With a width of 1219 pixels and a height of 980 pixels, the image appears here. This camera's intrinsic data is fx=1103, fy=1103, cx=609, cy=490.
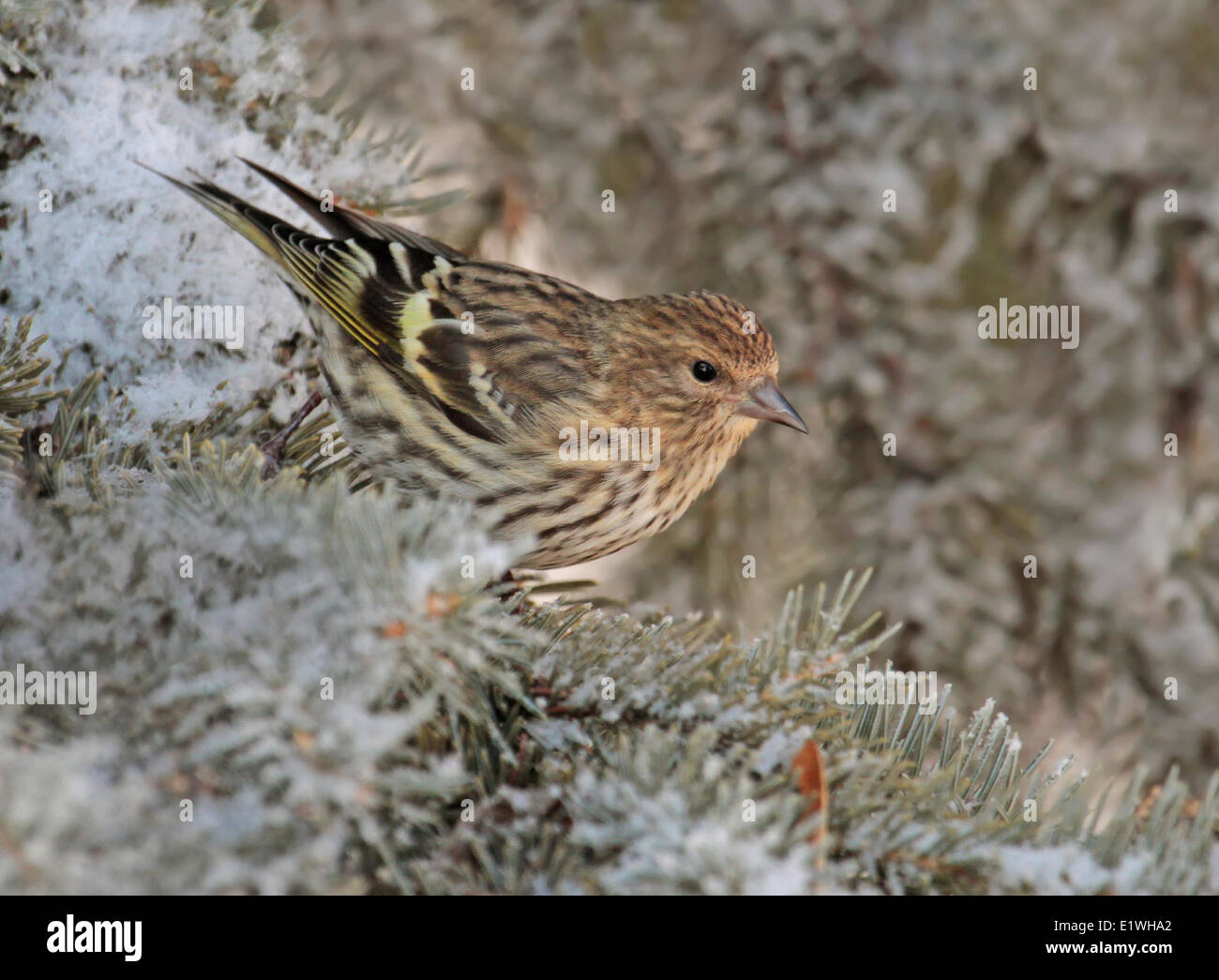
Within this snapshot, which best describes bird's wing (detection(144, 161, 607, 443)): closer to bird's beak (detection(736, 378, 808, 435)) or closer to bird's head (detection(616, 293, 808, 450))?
bird's head (detection(616, 293, 808, 450))

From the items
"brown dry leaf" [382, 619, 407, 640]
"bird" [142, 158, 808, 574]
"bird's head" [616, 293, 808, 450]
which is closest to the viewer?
"brown dry leaf" [382, 619, 407, 640]

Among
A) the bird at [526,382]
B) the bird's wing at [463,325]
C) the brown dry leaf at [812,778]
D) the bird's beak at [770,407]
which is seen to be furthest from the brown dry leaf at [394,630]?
the bird's beak at [770,407]

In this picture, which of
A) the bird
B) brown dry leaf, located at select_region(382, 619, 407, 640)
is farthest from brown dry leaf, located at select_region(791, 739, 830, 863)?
the bird

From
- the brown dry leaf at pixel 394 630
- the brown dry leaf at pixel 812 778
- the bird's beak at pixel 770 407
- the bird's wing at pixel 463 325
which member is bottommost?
the brown dry leaf at pixel 812 778

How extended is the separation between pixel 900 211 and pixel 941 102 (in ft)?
0.55

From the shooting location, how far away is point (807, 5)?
162 centimetres

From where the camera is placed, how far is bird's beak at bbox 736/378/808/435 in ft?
5.02

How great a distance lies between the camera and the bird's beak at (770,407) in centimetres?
153

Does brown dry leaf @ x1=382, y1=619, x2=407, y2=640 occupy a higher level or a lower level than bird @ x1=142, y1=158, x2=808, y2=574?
lower

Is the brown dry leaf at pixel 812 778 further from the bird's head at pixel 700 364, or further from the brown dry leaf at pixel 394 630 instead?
the bird's head at pixel 700 364

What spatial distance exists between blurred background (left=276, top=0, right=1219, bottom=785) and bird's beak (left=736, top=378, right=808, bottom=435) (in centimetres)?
17

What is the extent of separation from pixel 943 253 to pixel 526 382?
0.68 metres

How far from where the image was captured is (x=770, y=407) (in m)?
1.56

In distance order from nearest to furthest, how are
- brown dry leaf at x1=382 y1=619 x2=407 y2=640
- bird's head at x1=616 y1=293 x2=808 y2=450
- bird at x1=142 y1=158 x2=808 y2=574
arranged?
brown dry leaf at x1=382 y1=619 x2=407 y2=640 → bird at x1=142 y1=158 x2=808 y2=574 → bird's head at x1=616 y1=293 x2=808 y2=450
